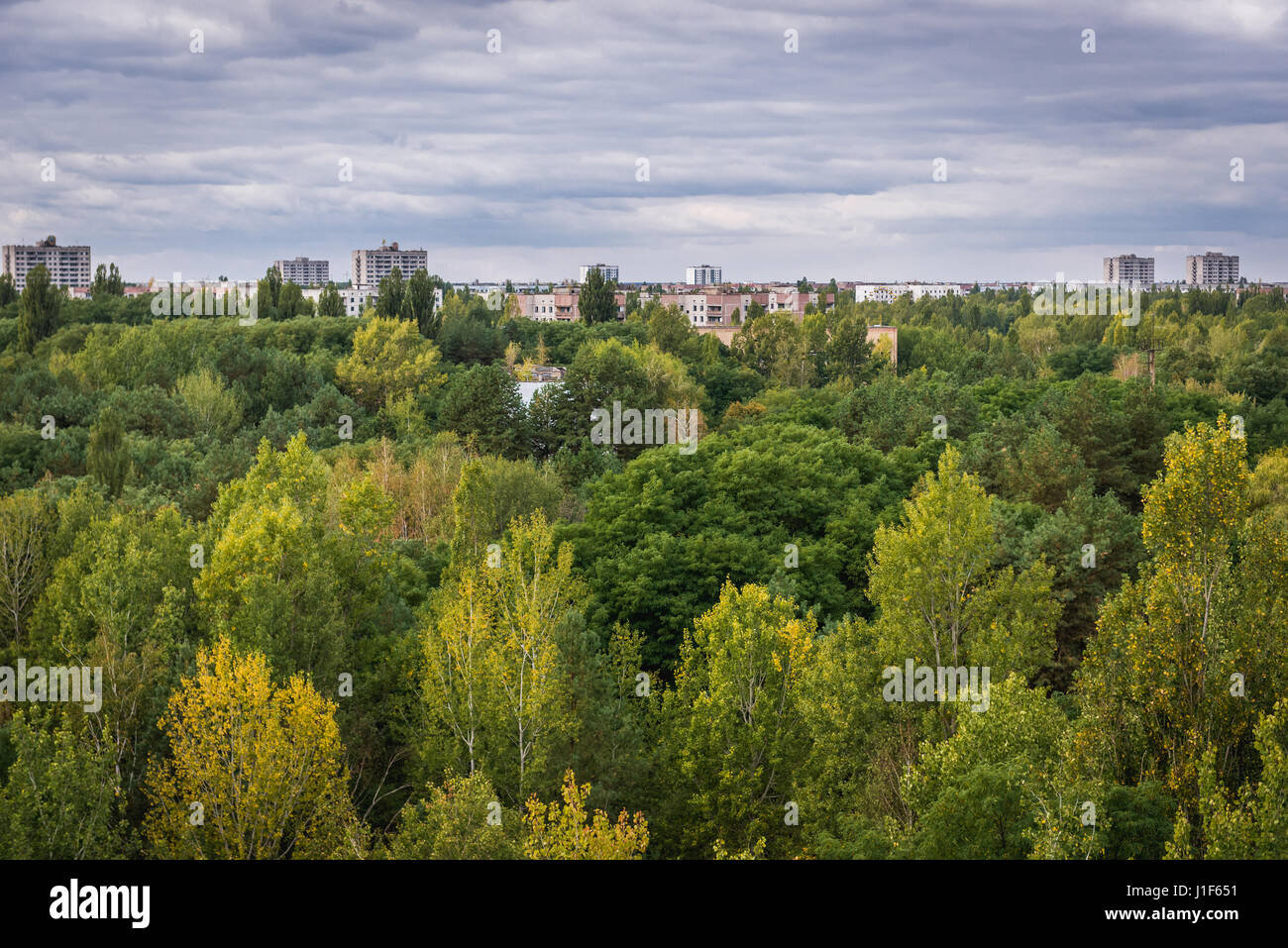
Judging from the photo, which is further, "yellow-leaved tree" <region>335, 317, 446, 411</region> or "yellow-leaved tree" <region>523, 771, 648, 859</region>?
"yellow-leaved tree" <region>335, 317, 446, 411</region>

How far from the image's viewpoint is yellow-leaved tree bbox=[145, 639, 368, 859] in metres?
27.0

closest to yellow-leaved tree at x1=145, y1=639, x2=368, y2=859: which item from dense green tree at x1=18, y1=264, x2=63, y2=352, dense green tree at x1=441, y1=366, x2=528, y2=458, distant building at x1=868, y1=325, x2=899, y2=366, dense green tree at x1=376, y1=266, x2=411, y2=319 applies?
dense green tree at x1=441, y1=366, x2=528, y2=458

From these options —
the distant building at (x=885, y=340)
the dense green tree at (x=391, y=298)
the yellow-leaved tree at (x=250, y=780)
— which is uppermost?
the dense green tree at (x=391, y=298)

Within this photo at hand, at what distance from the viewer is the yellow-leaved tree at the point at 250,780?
27.0 meters

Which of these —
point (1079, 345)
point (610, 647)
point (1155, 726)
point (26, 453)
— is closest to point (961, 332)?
point (1079, 345)

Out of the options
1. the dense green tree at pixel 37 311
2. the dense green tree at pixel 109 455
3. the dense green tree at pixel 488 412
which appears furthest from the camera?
the dense green tree at pixel 37 311

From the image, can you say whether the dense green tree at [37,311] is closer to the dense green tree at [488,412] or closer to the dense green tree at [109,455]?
the dense green tree at [488,412]

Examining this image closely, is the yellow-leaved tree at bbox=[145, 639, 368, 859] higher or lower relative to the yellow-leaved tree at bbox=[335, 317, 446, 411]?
lower

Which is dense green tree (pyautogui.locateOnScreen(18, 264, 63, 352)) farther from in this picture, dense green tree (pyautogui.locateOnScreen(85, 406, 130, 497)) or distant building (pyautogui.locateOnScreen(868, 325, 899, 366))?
distant building (pyautogui.locateOnScreen(868, 325, 899, 366))

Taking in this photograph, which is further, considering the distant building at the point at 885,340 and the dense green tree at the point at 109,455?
the distant building at the point at 885,340

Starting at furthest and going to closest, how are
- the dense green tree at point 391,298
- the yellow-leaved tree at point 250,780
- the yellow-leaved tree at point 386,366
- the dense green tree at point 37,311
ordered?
the dense green tree at point 391,298 → the dense green tree at point 37,311 → the yellow-leaved tree at point 386,366 → the yellow-leaved tree at point 250,780

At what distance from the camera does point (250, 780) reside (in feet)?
88.7

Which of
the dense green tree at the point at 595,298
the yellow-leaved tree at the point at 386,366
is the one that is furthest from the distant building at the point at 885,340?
the yellow-leaved tree at the point at 386,366

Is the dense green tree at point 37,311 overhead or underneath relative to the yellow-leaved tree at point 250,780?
overhead
